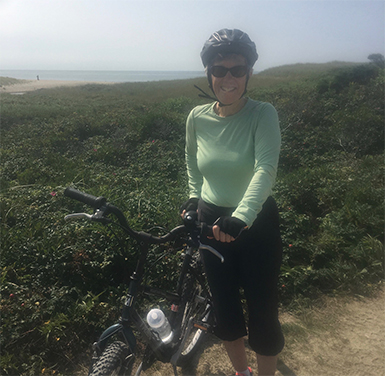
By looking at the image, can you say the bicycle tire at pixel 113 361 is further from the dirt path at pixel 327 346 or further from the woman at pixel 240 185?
the dirt path at pixel 327 346

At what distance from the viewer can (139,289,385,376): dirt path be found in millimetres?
2459

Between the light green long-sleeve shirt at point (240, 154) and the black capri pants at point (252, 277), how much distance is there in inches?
6.5

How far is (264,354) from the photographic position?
6.25ft

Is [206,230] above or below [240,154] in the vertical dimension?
below

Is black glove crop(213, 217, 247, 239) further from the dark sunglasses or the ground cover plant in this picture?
the ground cover plant

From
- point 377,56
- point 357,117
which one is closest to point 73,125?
point 357,117

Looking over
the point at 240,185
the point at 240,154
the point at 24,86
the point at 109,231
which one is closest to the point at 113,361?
the point at 240,185

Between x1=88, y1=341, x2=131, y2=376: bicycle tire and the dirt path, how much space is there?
0.89m

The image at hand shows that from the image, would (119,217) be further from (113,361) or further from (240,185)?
(113,361)

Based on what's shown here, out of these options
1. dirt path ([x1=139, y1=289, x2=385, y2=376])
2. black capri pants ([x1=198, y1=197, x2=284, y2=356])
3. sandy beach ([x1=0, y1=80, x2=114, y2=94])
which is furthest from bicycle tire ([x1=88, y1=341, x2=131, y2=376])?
sandy beach ([x1=0, y1=80, x2=114, y2=94])

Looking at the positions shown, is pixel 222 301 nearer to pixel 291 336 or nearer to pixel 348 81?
pixel 291 336

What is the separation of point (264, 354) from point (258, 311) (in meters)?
0.34

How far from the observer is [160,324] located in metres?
1.90

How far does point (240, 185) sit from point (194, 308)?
48.9 inches
